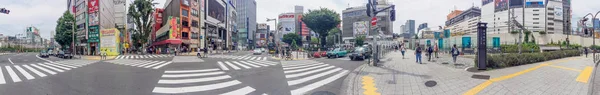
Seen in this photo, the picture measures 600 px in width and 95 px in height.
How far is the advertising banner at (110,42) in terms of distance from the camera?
1288 inches

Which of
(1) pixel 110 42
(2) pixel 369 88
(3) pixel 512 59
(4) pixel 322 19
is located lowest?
(2) pixel 369 88

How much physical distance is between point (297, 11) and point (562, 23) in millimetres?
105446

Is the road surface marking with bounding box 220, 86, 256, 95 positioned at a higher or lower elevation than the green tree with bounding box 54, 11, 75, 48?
lower

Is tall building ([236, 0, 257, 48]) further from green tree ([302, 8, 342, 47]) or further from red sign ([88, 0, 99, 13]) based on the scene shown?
red sign ([88, 0, 99, 13])

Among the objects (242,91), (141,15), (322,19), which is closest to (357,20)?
(322,19)

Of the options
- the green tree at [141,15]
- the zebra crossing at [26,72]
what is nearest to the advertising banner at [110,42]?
the green tree at [141,15]

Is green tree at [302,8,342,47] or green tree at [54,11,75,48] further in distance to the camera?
green tree at [302,8,342,47]

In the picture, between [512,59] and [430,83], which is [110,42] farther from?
[512,59]

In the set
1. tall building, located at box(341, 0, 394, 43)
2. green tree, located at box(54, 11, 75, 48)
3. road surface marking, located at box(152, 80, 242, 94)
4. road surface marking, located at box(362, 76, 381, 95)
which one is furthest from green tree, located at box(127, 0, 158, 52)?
tall building, located at box(341, 0, 394, 43)


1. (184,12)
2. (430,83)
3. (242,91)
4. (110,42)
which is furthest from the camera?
(184,12)

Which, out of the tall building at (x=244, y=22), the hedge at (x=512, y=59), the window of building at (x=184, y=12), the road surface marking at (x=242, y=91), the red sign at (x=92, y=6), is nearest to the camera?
the road surface marking at (x=242, y=91)

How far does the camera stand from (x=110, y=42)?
3316 cm

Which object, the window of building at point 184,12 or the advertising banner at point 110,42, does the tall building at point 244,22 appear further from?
the advertising banner at point 110,42

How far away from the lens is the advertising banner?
3272 cm
